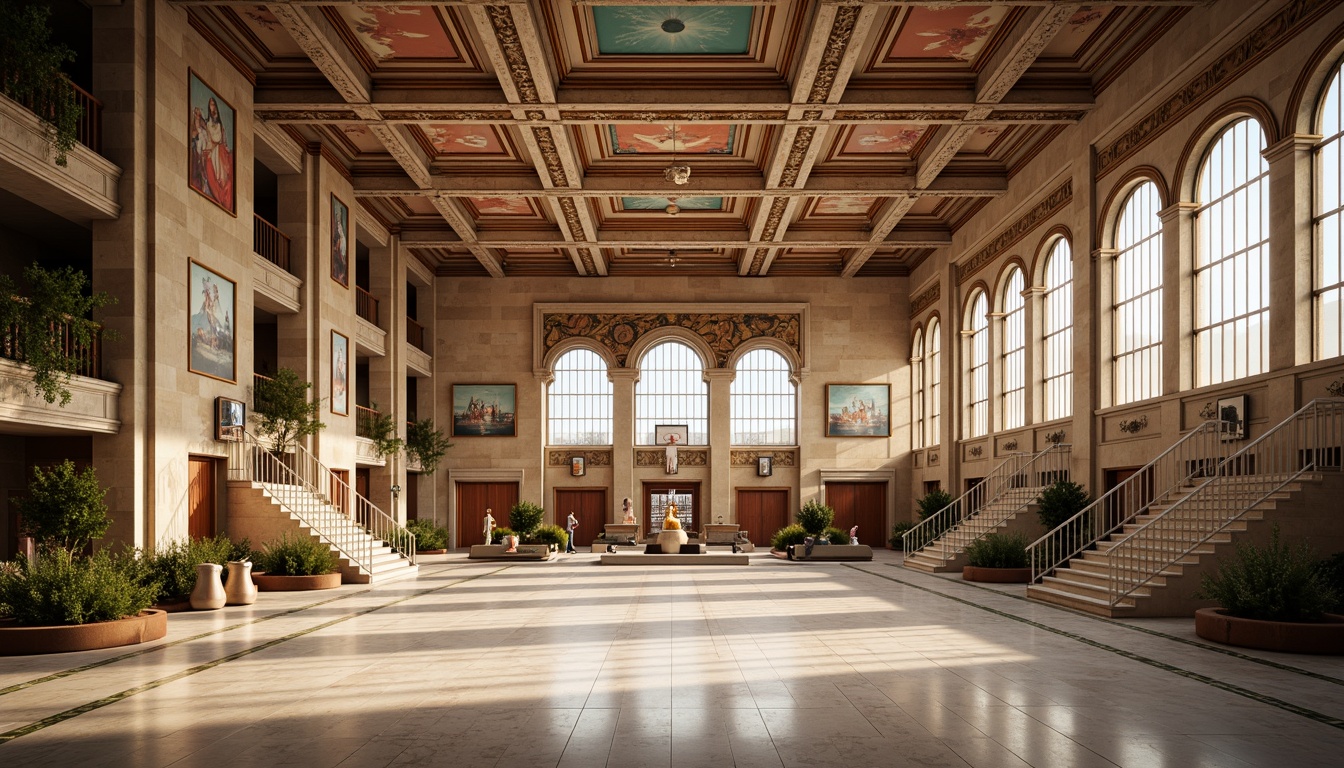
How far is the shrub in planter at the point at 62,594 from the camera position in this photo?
11734 millimetres

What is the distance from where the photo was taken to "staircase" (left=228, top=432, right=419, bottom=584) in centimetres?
1975

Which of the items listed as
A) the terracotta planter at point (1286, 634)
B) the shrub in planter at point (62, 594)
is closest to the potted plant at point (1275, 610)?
the terracotta planter at point (1286, 634)

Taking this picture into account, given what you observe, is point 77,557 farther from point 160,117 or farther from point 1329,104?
point 1329,104

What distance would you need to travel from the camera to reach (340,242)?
25.9 metres

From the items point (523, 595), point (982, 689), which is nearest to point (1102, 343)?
point (523, 595)

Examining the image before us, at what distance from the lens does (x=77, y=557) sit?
1485 cm

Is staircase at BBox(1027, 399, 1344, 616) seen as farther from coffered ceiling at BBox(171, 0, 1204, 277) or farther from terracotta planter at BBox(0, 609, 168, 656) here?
terracotta planter at BBox(0, 609, 168, 656)

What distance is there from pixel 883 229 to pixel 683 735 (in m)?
25.2

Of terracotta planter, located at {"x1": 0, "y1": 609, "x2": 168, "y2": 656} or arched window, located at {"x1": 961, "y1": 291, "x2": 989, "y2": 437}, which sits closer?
terracotta planter, located at {"x1": 0, "y1": 609, "x2": 168, "y2": 656}

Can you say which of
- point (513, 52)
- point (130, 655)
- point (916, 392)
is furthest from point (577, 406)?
point (130, 655)

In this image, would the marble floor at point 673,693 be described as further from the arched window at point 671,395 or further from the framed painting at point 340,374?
the arched window at point 671,395

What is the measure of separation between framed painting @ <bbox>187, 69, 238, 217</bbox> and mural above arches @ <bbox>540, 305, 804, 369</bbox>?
18.4 meters

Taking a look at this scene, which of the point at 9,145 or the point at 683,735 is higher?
the point at 9,145

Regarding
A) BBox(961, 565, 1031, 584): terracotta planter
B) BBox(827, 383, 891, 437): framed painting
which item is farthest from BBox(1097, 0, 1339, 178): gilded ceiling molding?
BBox(827, 383, 891, 437): framed painting
